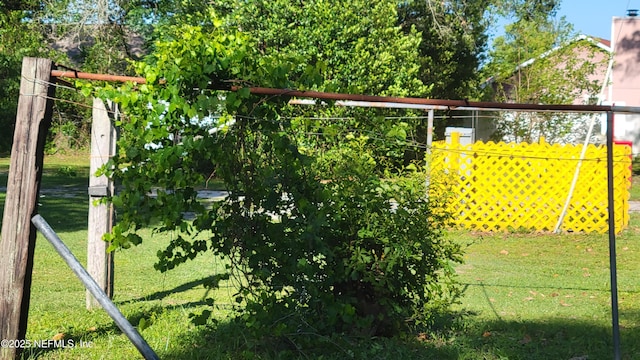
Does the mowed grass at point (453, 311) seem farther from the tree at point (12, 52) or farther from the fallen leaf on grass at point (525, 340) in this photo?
the tree at point (12, 52)

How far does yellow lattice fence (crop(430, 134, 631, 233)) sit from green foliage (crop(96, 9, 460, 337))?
24.6 ft

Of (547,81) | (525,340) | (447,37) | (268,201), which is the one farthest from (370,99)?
(447,37)

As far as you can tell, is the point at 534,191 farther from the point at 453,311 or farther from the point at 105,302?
the point at 105,302

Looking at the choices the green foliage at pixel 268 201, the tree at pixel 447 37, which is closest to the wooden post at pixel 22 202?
the green foliage at pixel 268 201

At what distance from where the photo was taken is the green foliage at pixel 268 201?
16.1 ft

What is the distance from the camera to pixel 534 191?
1352cm

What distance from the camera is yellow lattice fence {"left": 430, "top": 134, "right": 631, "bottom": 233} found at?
13.2 meters

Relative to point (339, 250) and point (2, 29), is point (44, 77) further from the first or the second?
point (2, 29)

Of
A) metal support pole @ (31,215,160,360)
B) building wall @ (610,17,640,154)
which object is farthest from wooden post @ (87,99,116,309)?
building wall @ (610,17,640,154)

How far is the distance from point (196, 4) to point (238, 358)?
52.8ft

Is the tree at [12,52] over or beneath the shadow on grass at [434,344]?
over

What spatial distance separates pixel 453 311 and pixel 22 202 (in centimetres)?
387

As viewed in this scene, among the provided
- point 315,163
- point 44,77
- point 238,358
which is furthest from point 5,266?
point 315,163

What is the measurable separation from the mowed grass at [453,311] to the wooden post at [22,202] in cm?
43
